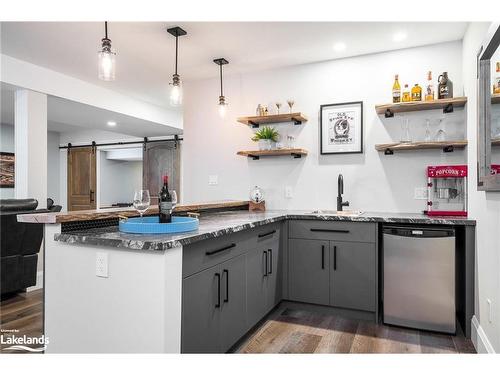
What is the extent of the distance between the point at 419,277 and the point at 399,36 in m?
2.04

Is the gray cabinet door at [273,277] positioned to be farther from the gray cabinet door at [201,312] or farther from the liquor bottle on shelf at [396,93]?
the liquor bottle on shelf at [396,93]

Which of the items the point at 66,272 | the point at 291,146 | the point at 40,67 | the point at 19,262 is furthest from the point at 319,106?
the point at 19,262

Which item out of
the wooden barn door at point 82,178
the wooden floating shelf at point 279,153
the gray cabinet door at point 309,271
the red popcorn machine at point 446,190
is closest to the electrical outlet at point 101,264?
the gray cabinet door at point 309,271

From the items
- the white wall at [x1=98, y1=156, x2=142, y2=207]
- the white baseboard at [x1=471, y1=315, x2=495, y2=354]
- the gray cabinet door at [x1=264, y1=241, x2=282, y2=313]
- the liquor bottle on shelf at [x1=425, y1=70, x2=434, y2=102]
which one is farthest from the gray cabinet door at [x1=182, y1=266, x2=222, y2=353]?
the white wall at [x1=98, y1=156, x2=142, y2=207]

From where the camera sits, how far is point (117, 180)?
863cm

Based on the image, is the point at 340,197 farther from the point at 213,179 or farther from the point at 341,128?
the point at 213,179

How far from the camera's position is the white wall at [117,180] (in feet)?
26.9

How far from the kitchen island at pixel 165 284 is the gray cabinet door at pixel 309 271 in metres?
0.35

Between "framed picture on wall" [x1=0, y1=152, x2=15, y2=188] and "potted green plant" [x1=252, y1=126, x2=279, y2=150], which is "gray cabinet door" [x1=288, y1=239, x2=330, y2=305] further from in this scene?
"framed picture on wall" [x1=0, y1=152, x2=15, y2=188]

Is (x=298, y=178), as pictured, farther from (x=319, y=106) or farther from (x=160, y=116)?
(x=160, y=116)

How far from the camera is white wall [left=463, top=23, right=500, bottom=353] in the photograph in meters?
2.00

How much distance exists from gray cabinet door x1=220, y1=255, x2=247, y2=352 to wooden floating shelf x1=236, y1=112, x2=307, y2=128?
1.78 metres
